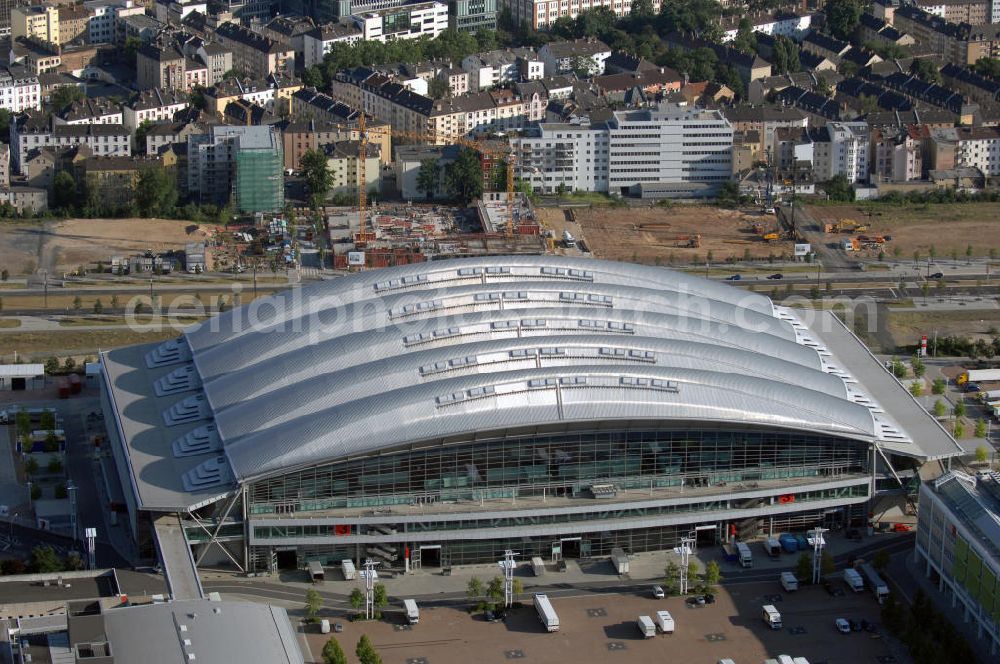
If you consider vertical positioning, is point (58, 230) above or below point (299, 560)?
above

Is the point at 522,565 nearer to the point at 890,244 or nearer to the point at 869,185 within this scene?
the point at 890,244

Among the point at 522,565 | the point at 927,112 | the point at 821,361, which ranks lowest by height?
the point at 522,565

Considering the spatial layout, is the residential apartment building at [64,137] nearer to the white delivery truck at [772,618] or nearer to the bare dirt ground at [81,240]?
the bare dirt ground at [81,240]

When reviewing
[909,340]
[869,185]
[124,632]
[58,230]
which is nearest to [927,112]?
[869,185]

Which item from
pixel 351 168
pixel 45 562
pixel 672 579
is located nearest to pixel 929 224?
pixel 351 168

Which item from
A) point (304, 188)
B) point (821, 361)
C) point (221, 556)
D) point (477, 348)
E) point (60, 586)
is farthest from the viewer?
point (304, 188)

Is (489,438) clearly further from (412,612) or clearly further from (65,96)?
(65,96)
